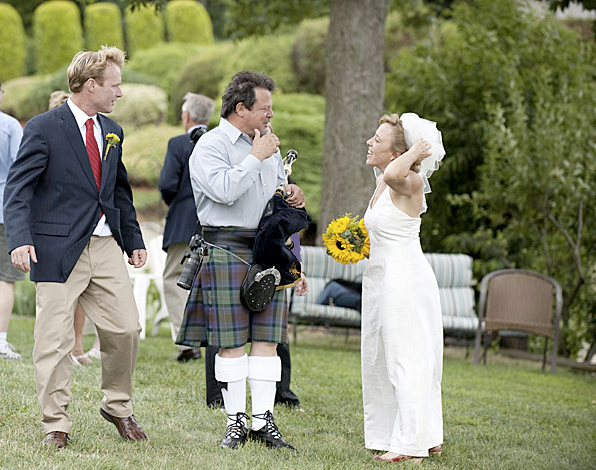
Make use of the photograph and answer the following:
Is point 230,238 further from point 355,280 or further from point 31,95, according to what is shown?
point 31,95

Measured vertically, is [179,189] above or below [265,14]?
below

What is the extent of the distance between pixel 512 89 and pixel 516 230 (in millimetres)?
1706

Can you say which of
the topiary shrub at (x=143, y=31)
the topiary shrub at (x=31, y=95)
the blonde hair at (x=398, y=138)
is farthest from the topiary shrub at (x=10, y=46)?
the blonde hair at (x=398, y=138)

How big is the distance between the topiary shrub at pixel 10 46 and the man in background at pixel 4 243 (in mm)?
25888

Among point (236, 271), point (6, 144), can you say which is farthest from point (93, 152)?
point (6, 144)

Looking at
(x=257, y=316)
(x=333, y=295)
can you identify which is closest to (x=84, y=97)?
(x=257, y=316)

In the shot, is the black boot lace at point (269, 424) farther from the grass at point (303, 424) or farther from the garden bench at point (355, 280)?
the garden bench at point (355, 280)

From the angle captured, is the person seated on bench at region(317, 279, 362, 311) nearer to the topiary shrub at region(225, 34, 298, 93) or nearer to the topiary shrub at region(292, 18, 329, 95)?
the topiary shrub at region(292, 18, 329, 95)

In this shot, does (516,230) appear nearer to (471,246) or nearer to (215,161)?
(471,246)

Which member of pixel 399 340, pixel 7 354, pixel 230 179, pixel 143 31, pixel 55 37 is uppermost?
pixel 143 31

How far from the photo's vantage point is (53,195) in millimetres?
4410

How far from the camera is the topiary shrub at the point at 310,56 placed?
1919 cm

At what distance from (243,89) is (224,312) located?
1.14 m

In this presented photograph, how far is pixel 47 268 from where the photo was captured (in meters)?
4.36
